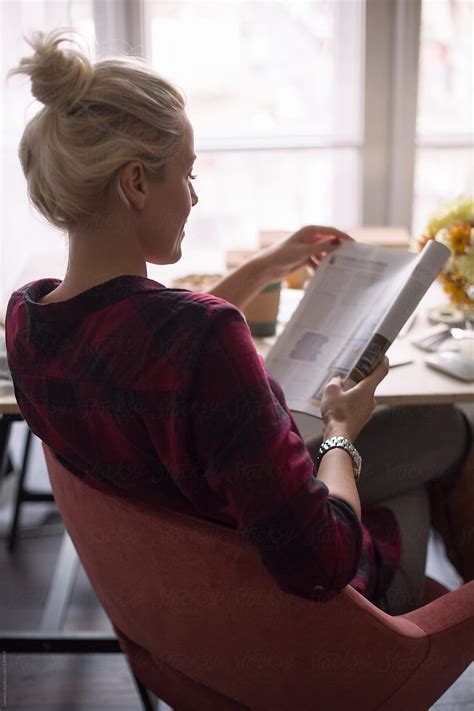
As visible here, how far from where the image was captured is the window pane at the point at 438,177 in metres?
3.23

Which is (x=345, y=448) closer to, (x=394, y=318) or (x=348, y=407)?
(x=348, y=407)

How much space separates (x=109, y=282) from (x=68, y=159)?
15 centimetres

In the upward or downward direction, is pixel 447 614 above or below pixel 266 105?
below

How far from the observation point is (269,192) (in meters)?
3.29

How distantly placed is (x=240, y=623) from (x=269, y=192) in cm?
236

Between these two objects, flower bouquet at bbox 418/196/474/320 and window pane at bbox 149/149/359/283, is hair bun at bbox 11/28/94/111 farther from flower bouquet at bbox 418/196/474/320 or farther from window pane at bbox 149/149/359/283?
window pane at bbox 149/149/359/283

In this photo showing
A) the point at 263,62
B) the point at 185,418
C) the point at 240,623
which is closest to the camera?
the point at 185,418

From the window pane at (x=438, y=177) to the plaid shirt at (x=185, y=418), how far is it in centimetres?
232

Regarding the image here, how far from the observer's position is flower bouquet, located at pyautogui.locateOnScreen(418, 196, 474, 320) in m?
1.67

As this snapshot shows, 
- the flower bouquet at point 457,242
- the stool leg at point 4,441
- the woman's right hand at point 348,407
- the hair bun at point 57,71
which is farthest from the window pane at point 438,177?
the hair bun at point 57,71

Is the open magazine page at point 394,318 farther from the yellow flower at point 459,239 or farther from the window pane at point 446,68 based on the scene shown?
the window pane at point 446,68

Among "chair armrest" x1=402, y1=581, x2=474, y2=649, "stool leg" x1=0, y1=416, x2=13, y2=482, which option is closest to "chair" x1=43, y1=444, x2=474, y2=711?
"chair armrest" x1=402, y1=581, x2=474, y2=649

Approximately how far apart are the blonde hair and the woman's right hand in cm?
44

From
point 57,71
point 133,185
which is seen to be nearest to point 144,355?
point 133,185
